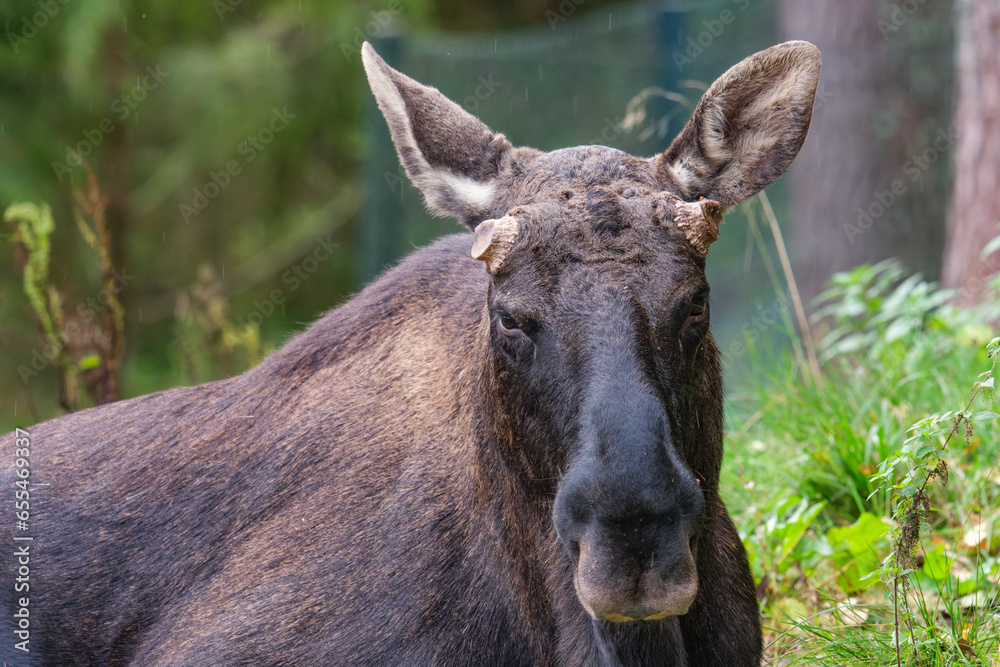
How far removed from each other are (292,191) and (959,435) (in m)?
10.6

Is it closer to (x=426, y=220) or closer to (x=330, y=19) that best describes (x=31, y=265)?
(x=426, y=220)

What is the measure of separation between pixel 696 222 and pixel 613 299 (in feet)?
1.35

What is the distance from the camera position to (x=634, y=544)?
2.76 meters

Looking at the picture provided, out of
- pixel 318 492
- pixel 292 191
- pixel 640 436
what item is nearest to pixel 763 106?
pixel 640 436

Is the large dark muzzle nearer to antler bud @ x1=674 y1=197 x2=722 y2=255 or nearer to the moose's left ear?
antler bud @ x1=674 y1=197 x2=722 y2=255
